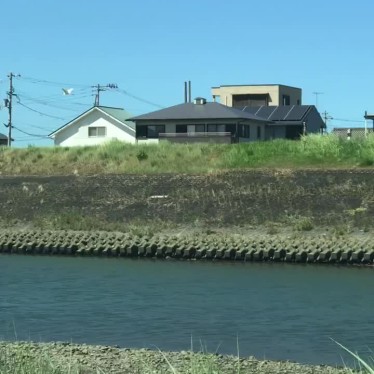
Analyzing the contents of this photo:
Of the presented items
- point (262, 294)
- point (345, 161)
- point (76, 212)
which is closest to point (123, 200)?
point (76, 212)

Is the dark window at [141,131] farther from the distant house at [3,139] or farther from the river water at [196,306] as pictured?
the river water at [196,306]

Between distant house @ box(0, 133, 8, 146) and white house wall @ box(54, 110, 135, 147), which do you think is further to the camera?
distant house @ box(0, 133, 8, 146)

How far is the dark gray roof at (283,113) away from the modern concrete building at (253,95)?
34.1 ft

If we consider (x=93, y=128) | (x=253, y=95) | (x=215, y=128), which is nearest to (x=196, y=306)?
(x=215, y=128)

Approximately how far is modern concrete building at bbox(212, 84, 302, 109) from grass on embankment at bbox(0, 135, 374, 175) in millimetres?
30749

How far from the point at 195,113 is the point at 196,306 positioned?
108 ft

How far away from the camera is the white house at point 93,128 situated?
52875mm

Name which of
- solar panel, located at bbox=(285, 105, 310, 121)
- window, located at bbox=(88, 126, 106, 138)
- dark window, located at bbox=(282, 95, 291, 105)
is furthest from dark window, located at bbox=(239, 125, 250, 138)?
dark window, located at bbox=(282, 95, 291, 105)

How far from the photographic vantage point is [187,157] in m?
31.1

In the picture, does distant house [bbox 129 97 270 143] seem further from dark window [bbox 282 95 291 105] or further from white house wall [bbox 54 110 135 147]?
dark window [bbox 282 95 291 105]

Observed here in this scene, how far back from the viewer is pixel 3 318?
1127 cm

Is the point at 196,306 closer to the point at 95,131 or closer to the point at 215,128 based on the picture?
the point at 215,128

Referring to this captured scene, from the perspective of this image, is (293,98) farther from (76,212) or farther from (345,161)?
(76,212)

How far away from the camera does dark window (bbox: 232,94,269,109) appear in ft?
211
